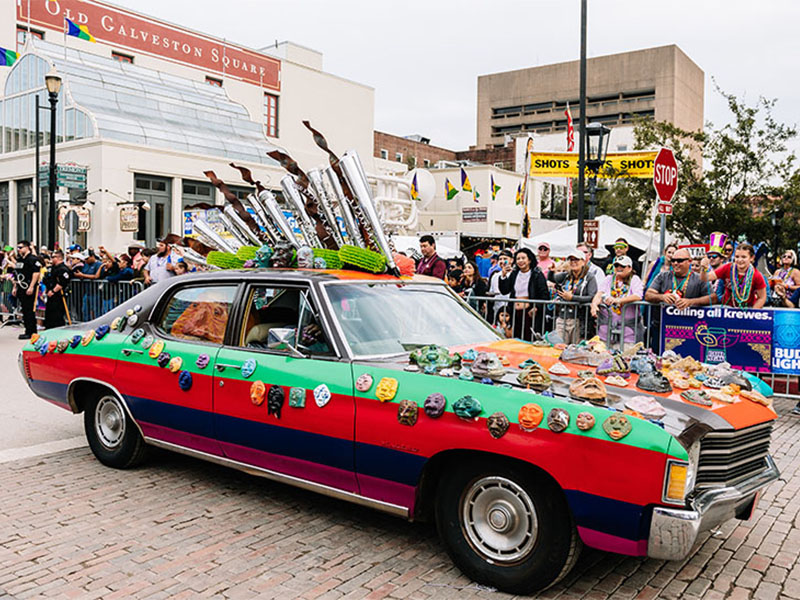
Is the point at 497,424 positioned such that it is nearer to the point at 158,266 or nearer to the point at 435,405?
the point at 435,405

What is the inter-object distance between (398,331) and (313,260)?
105 cm

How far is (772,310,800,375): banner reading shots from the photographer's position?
7895mm

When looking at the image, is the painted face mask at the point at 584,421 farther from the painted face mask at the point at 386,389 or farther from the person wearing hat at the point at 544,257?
the person wearing hat at the point at 544,257

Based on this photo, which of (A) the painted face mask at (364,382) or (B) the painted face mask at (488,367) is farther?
(A) the painted face mask at (364,382)

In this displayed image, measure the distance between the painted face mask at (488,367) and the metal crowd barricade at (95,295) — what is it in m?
10.6

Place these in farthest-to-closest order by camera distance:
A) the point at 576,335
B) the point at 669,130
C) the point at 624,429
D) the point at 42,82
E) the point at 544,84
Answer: the point at 544,84, the point at 42,82, the point at 669,130, the point at 576,335, the point at 624,429

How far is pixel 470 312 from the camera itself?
542 centimetres

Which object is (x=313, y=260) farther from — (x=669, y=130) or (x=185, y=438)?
(x=669, y=130)

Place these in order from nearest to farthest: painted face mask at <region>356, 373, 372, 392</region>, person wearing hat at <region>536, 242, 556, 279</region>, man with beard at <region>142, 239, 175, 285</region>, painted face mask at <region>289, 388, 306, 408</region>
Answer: painted face mask at <region>356, 373, 372, 392</region>, painted face mask at <region>289, 388, 306, 408</region>, person wearing hat at <region>536, 242, 556, 279</region>, man with beard at <region>142, 239, 175, 285</region>

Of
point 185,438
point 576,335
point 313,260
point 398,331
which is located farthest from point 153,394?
point 576,335

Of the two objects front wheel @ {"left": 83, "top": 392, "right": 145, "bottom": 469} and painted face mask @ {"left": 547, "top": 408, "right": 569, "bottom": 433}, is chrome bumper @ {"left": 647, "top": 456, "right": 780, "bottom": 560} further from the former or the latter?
front wheel @ {"left": 83, "top": 392, "right": 145, "bottom": 469}

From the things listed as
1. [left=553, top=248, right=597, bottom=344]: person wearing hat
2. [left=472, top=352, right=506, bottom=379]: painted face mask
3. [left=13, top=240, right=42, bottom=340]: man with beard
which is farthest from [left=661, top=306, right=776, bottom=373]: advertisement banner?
[left=13, top=240, right=42, bottom=340]: man with beard

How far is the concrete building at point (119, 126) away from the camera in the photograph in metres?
27.5

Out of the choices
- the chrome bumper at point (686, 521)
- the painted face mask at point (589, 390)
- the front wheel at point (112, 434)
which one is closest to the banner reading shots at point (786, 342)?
the chrome bumper at point (686, 521)
